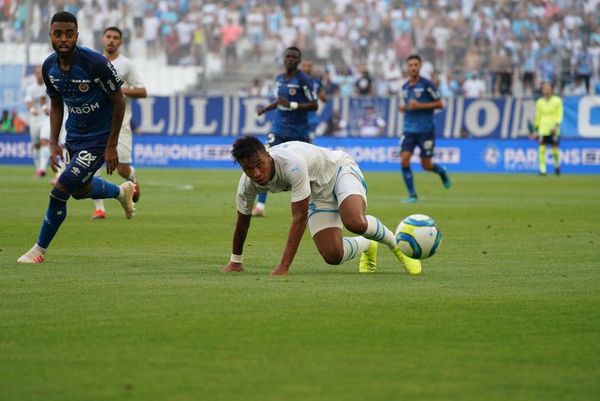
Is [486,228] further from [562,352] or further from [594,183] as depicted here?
[594,183]

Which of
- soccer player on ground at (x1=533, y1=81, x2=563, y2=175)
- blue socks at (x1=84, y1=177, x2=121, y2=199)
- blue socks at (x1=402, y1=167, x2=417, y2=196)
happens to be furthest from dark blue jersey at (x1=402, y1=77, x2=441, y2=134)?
soccer player on ground at (x1=533, y1=81, x2=563, y2=175)

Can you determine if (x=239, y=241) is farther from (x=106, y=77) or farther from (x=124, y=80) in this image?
(x=124, y=80)

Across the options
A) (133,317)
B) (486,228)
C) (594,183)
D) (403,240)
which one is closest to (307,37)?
(594,183)

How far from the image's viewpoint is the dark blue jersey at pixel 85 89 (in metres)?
11.6

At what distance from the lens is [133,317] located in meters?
8.27

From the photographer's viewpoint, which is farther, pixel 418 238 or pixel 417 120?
pixel 417 120

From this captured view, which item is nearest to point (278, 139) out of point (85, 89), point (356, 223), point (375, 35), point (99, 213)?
point (99, 213)

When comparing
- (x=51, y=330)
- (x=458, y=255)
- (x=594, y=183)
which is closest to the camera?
(x=51, y=330)

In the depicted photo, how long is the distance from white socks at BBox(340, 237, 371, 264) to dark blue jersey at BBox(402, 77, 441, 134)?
12.5 m

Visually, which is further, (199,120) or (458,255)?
(199,120)

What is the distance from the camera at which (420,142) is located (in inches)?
934

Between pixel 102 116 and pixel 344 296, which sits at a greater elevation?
pixel 102 116

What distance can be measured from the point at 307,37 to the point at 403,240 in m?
32.5

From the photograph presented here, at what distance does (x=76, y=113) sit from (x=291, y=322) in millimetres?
4665
